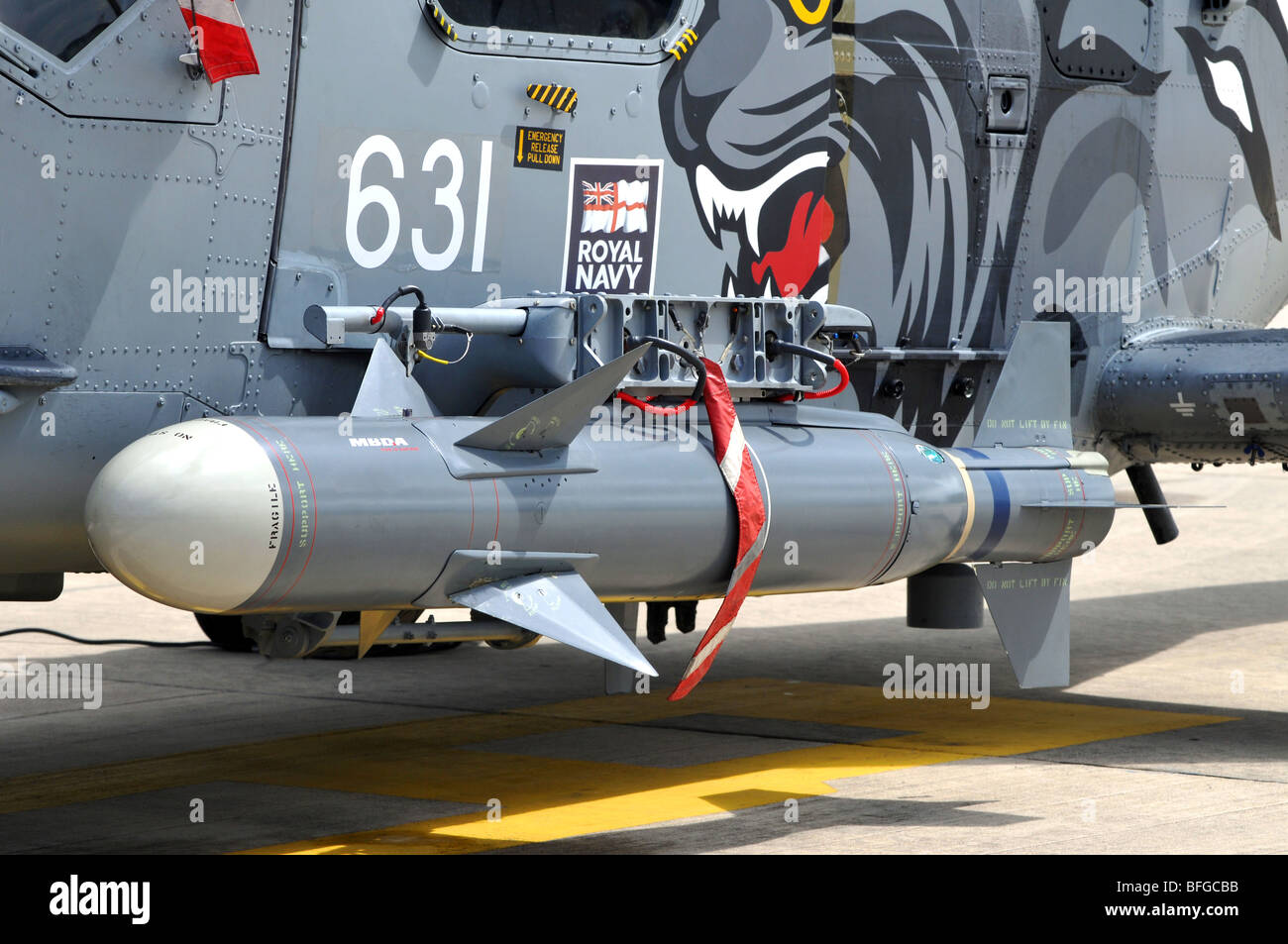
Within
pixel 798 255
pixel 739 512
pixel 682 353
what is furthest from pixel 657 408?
pixel 798 255

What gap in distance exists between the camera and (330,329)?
241 inches

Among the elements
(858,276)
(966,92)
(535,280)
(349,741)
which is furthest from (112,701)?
(966,92)

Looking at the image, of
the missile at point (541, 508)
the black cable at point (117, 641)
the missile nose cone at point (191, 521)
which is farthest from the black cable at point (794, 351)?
the black cable at point (117, 641)

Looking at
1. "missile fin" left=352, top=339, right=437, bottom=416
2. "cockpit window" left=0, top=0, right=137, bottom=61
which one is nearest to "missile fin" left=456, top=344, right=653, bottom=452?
"missile fin" left=352, top=339, right=437, bottom=416

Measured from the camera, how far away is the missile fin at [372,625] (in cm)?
607

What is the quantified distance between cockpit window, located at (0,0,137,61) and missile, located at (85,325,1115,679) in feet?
4.57

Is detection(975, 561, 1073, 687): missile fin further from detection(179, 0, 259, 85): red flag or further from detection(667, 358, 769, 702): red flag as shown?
detection(179, 0, 259, 85): red flag

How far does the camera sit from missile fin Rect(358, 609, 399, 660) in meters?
6.07

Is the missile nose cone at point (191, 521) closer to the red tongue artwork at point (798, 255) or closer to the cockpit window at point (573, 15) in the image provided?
the cockpit window at point (573, 15)

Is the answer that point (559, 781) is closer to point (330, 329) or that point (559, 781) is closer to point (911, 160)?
point (330, 329)

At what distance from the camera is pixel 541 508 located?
6043 mm

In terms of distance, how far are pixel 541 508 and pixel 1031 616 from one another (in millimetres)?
2849

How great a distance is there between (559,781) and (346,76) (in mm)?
3011

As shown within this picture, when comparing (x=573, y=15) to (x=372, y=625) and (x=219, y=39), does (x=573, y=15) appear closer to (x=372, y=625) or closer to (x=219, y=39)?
(x=219, y=39)
